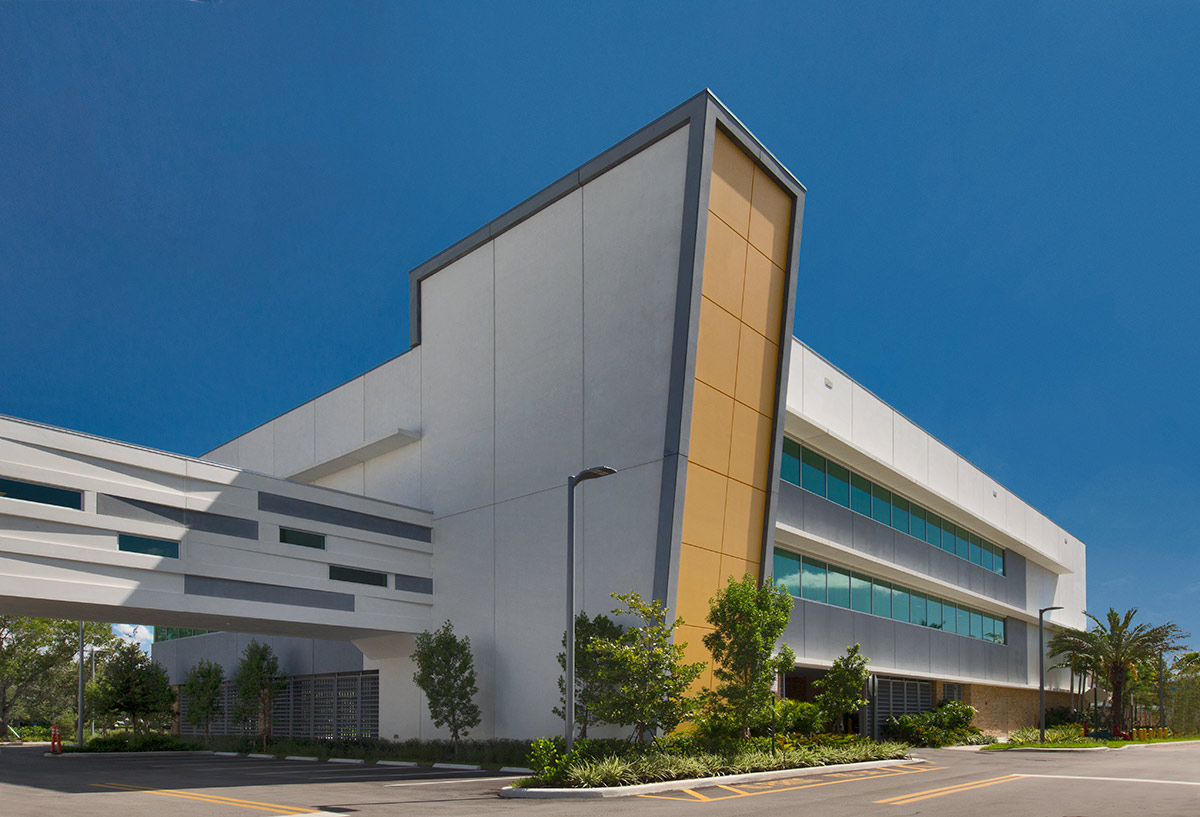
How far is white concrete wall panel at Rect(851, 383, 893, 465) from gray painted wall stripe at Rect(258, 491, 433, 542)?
1693 cm

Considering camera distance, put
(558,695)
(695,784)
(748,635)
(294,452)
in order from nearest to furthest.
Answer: (695,784), (748,635), (558,695), (294,452)

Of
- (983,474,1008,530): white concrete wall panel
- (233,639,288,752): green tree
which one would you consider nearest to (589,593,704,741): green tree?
(233,639,288,752): green tree

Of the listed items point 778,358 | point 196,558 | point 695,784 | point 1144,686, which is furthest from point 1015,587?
point 196,558

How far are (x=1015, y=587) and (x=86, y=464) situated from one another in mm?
49983

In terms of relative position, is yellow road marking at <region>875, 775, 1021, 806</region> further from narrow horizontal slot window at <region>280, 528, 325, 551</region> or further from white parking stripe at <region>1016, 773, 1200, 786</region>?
narrow horizontal slot window at <region>280, 528, 325, 551</region>

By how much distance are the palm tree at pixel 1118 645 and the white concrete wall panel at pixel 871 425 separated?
30.3 metres

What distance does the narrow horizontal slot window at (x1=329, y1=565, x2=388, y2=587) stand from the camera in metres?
29.4

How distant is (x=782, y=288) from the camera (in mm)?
30594

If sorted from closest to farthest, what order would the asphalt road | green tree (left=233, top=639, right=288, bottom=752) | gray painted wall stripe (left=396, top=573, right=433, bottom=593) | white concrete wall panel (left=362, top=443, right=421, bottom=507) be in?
the asphalt road
gray painted wall stripe (left=396, top=573, right=433, bottom=593)
white concrete wall panel (left=362, top=443, right=421, bottom=507)
green tree (left=233, top=639, right=288, bottom=752)

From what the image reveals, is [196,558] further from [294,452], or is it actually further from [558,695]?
[294,452]

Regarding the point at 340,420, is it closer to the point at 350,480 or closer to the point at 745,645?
the point at 350,480

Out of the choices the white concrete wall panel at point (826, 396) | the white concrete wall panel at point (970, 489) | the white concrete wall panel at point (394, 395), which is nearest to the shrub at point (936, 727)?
the white concrete wall panel at point (970, 489)

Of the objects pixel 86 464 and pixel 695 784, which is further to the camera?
pixel 86 464

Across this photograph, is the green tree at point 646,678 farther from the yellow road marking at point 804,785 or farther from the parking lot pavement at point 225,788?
the parking lot pavement at point 225,788
